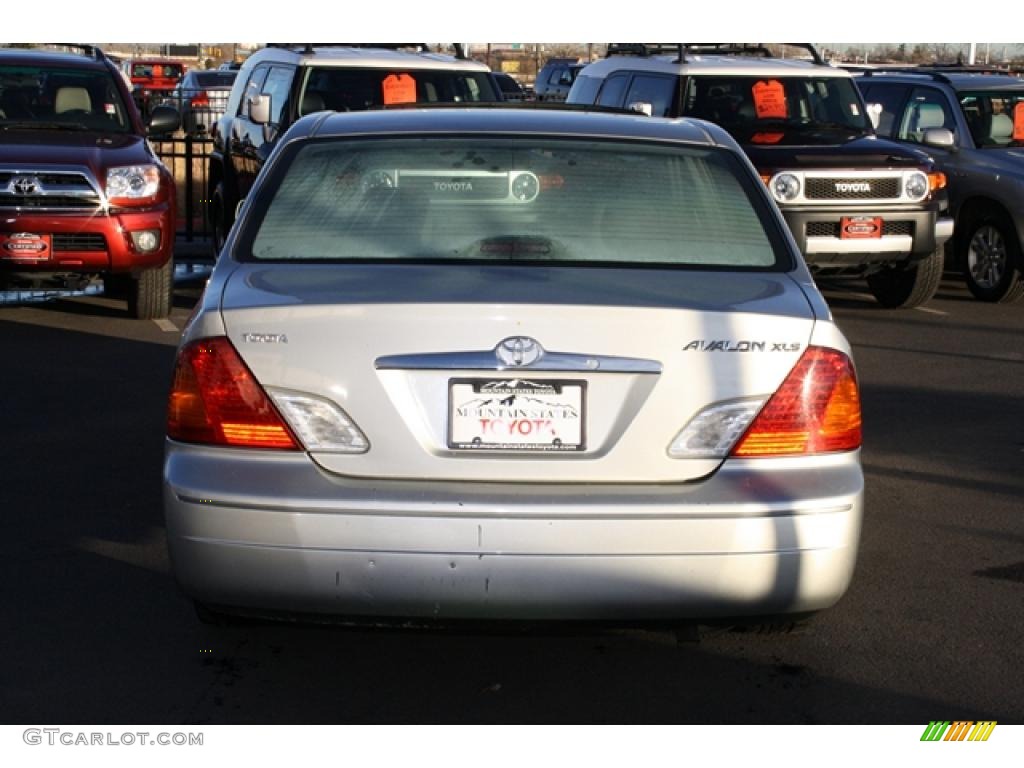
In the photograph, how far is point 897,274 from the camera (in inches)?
528

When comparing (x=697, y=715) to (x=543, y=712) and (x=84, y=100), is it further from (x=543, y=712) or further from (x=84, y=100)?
(x=84, y=100)

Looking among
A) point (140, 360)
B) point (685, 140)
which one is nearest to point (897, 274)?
point (140, 360)

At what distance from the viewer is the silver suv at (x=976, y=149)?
44.1ft

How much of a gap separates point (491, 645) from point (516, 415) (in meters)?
1.16

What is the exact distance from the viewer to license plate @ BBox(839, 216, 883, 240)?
1248cm

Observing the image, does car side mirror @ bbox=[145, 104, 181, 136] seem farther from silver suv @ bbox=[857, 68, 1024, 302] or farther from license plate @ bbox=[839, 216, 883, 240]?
silver suv @ bbox=[857, 68, 1024, 302]

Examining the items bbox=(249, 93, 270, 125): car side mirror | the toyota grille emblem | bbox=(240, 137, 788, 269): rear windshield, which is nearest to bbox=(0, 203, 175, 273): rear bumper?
the toyota grille emblem

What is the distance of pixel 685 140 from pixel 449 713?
1.95 metres

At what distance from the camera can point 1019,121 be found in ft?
46.5

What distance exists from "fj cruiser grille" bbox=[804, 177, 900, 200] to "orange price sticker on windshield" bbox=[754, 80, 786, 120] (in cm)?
136

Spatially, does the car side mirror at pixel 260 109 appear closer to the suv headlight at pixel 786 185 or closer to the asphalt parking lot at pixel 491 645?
the suv headlight at pixel 786 185

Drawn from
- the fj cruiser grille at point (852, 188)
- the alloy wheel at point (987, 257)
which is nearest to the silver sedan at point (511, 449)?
the fj cruiser grille at point (852, 188)

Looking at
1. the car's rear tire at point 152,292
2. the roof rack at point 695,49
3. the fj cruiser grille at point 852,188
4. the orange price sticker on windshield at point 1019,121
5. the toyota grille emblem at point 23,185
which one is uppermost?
the roof rack at point 695,49

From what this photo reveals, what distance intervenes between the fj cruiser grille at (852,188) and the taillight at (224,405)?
28.6ft
